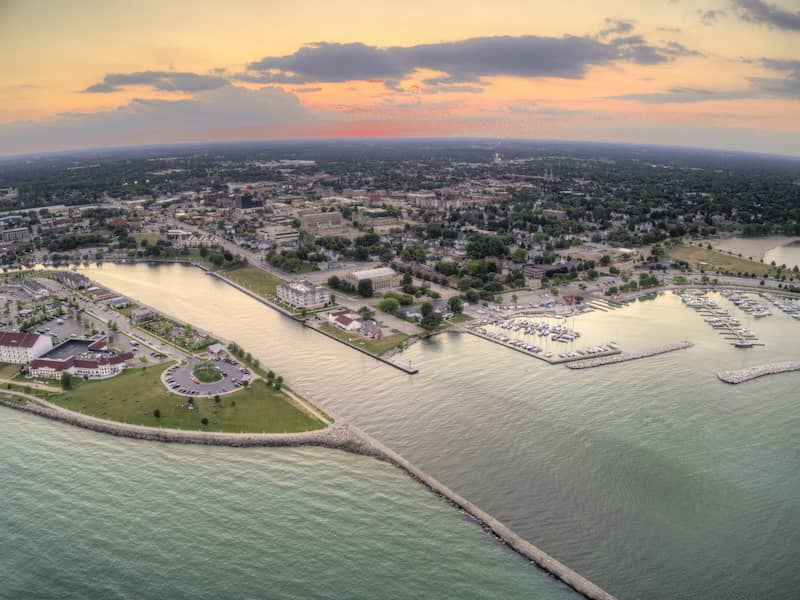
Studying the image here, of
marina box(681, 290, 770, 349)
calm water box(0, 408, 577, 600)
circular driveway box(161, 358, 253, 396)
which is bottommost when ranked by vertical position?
calm water box(0, 408, 577, 600)

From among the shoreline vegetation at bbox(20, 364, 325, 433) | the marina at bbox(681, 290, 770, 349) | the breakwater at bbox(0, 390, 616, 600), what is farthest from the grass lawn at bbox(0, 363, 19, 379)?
the marina at bbox(681, 290, 770, 349)

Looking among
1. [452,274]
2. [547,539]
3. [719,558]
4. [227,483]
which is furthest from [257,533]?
[452,274]

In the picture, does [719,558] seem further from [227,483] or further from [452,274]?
[452,274]

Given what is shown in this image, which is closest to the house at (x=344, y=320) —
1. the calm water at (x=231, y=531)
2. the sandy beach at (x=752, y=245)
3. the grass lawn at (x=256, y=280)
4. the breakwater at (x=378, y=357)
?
the breakwater at (x=378, y=357)

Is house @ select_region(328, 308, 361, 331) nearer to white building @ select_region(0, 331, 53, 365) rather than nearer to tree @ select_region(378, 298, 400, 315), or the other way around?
tree @ select_region(378, 298, 400, 315)

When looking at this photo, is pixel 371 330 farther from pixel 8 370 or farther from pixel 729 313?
pixel 729 313
